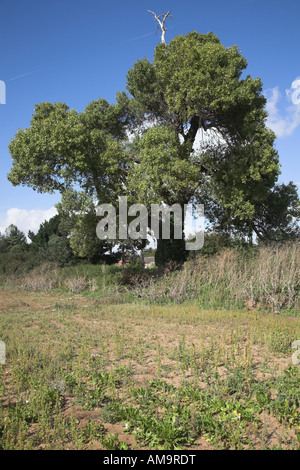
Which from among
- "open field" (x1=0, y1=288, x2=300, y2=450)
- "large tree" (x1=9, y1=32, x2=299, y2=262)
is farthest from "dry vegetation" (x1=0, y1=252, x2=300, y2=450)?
"large tree" (x1=9, y1=32, x2=299, y2=262)

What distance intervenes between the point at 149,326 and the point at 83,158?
8.03 m

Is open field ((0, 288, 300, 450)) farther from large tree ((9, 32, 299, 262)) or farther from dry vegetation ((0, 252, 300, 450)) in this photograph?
large tree ((9, 32, 299, 262))

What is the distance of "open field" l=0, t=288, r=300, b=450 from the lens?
132 inches

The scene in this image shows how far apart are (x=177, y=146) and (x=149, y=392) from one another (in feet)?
35.5

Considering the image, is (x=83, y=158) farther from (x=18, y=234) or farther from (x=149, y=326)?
(x=18, y=234)

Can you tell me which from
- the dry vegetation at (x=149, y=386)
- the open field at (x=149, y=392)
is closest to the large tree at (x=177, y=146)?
the dry vegetation at (x=149, y=386)

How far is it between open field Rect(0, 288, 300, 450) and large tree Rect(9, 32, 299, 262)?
7.10 meters

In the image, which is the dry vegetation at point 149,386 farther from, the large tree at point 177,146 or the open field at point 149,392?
the large tree at point 177,146

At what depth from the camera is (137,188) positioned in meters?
13.7

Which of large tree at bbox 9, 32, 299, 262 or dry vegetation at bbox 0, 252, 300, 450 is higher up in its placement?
large tree at bbox 9, 32, 299, 262

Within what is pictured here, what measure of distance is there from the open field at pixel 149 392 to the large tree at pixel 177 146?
23.3 feet

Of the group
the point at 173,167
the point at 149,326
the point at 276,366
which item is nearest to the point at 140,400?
the point at 276,366

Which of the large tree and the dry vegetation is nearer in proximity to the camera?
the dry vegetation

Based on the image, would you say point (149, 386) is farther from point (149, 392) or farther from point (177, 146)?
point (177, 146)
